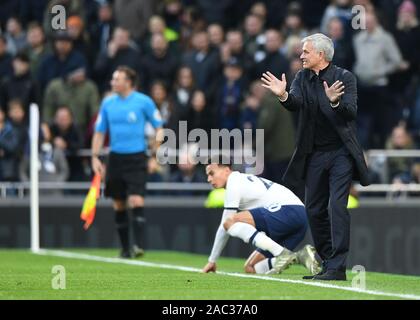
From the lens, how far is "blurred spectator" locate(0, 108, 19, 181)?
68.7 ft

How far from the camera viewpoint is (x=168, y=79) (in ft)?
73.6

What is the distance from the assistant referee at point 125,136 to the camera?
17.4 metres

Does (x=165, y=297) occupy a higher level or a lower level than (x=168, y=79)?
lower

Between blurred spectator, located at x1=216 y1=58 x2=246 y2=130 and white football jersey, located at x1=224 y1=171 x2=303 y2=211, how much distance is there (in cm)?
714

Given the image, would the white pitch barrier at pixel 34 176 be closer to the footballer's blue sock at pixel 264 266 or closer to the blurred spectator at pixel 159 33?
the blurred spectator at pixel 159 33

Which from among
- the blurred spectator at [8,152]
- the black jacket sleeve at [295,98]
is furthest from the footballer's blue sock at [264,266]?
the blurred spectator at [8,152]

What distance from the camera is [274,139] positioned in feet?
68.8

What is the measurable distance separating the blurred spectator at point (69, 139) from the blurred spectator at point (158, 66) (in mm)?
1515

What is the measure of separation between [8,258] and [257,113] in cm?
513

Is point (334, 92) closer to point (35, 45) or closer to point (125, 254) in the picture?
point (125, 254)

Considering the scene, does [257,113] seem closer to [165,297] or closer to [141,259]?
[141,259]

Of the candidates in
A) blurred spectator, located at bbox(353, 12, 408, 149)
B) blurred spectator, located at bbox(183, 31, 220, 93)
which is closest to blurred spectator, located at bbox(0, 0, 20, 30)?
blurred spectator, located at bbox(183, 31, 220, 93)

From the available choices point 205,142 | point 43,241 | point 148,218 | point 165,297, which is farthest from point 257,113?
point 165,297
